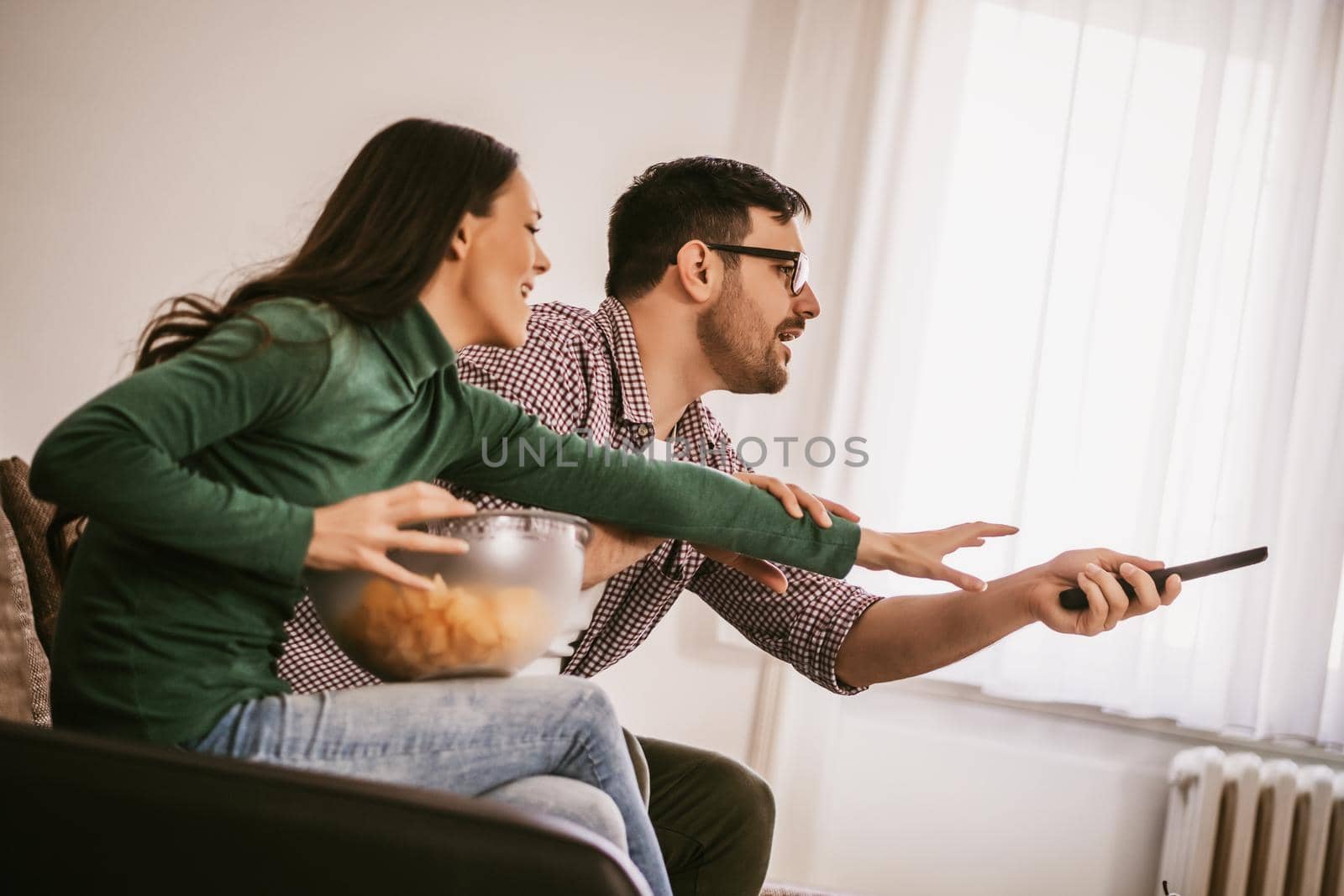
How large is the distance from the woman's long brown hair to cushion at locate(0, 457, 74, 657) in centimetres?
56

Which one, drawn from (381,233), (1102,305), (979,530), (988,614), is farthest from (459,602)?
(1102,305)

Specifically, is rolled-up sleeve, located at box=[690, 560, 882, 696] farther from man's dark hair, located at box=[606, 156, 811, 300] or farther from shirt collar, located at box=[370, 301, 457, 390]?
shirt collar, located at box=[370, 301, 457, 390]

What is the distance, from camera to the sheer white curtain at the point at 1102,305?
10.1ft

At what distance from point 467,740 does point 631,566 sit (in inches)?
29.5

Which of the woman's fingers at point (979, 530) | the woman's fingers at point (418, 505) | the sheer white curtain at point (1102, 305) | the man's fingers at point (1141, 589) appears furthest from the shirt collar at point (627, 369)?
the sheer white curtain at point (1102, 305)

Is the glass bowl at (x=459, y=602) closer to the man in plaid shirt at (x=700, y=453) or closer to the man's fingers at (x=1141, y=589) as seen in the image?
the man in plaid shirt at (x=700, y=453)

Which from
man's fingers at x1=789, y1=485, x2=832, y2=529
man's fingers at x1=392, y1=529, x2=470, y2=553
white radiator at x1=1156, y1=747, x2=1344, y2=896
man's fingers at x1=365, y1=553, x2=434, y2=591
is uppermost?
man's fingers at x1=789, y1=485, x2=832, y2=529

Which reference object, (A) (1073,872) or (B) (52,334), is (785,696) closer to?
(A) (1073,872)

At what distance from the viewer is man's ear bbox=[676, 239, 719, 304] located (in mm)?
2000

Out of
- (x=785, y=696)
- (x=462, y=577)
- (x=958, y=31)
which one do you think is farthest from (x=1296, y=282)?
(x=462, y=577)

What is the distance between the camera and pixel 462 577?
3.24 feet

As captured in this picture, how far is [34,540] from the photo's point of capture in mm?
1788

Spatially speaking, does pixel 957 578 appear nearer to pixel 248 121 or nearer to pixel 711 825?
pixel 711 825

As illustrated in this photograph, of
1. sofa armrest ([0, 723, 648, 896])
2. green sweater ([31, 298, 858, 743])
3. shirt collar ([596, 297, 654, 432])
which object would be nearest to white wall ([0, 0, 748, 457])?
shirt collar ([596, 297, 654, 432])
